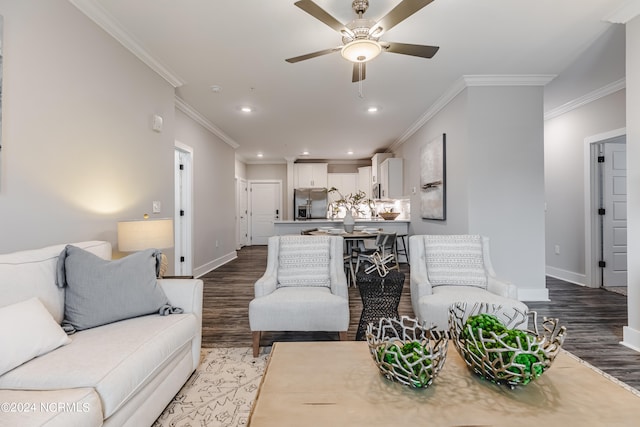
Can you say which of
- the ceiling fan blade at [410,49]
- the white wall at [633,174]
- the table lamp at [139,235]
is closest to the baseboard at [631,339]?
the white wall at [633,174]

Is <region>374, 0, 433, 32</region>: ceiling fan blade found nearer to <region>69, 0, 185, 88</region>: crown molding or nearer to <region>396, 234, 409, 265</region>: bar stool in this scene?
<region>69, 0, 185, 88</region>: crown molding

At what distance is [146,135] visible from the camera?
309 centimetres

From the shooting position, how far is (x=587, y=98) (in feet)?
13.7

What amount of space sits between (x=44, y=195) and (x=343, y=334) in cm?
221

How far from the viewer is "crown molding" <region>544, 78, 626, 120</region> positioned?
3754 mm

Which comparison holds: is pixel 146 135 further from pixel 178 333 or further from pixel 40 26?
pixel 178 333

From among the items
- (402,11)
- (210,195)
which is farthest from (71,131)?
(210,195)

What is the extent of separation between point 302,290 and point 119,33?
→ 105 inches

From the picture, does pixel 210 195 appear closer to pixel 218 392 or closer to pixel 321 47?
pixel 321 47

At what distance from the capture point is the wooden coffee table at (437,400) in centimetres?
88

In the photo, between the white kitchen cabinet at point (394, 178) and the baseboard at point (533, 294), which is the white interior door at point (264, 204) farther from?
the baseboard at point (533, 294)

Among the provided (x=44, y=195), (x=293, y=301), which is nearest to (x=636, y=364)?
(x=293, y=301)

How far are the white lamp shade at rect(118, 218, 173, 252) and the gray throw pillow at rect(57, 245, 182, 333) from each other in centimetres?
48

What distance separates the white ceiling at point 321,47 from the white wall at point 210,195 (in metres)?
0.44
